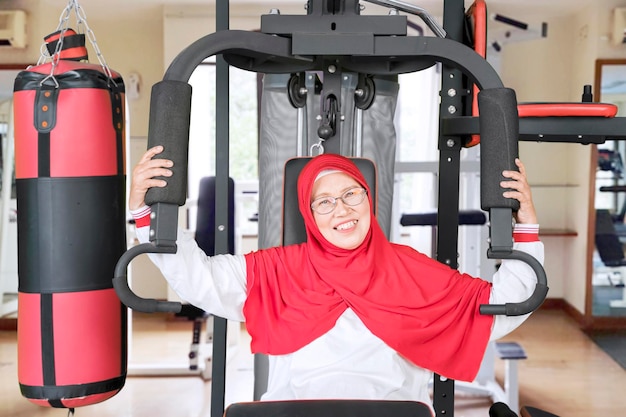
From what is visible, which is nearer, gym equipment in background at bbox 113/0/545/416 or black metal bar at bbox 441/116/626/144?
gym equipment in background at bbox 113/0/545/416

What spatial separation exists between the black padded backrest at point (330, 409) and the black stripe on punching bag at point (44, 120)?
0.85m

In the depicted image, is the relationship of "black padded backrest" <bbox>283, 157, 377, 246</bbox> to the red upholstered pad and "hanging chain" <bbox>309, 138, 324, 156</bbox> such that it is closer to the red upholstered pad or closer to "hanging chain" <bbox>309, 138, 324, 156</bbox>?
"hanging chain" <bbox>309, 138, 324, 156</bbox>

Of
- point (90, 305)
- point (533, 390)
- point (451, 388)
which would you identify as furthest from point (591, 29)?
point (90, 305)

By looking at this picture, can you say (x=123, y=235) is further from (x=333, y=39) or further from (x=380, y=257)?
(x=333, y=39)

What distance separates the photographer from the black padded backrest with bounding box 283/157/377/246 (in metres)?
1.91

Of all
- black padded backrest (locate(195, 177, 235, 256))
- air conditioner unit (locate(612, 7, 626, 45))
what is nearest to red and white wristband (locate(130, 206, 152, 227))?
black padded backrest (locate(195, 177, 235, 256))

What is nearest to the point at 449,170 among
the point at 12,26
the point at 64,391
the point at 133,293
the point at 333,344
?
the point at 333,344

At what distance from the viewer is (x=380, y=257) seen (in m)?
1.77

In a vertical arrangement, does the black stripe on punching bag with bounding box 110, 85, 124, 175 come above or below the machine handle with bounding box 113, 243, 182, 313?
above

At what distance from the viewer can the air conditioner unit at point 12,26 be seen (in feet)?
15.7

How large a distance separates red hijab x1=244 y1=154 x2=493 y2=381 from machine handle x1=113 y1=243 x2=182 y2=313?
305 mm

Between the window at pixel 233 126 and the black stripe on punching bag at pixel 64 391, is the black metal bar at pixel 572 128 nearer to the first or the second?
the black stripe on punching bag at pixel 64 391

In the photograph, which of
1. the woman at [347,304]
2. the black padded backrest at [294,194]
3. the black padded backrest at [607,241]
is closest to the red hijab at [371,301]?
the woman at [347,304]

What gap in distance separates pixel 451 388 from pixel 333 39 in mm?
971
